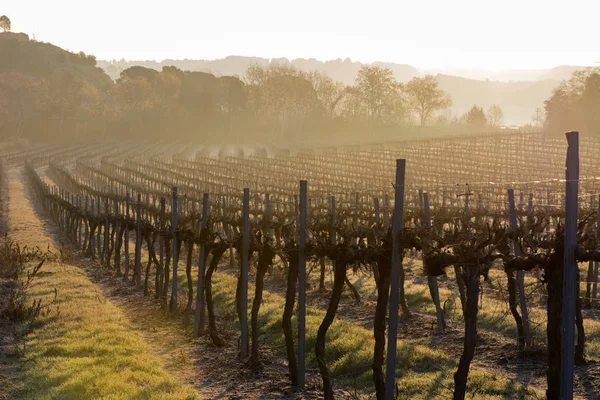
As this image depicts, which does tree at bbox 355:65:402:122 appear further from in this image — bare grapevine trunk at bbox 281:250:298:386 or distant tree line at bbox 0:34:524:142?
bare grapevine trunk at bbox 281:250:298:386

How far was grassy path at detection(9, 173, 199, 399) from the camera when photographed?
1240 centimetres

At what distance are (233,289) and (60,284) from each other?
17.3ft

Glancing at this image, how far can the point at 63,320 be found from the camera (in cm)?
1770

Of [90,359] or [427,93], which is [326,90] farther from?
[90,359]

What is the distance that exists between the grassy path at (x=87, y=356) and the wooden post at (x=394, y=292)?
138 inches

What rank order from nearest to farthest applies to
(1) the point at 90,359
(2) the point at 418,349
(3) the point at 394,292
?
(3) the point at 394,292 → (1) the point at 90,359 → (2) the point at 418,349

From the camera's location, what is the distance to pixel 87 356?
14.5 metres

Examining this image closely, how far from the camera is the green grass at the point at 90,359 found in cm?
1236

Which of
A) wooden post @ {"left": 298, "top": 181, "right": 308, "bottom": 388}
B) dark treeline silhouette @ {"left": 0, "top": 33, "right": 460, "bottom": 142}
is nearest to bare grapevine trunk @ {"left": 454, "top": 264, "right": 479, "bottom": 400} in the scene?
wooden post @ {"left": 298, "top": 181, "right": 308, "bottom": 388}

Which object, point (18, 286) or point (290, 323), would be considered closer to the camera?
point (290, 323)

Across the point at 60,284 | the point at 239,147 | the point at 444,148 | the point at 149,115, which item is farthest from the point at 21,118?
the point at 60,284

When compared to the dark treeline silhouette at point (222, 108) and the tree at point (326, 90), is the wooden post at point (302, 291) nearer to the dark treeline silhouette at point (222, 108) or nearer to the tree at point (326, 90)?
the dark treeline silhouette at point (222, 108)

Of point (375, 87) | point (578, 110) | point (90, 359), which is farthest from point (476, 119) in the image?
point (90, 359)

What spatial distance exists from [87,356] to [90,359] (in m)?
0.41
